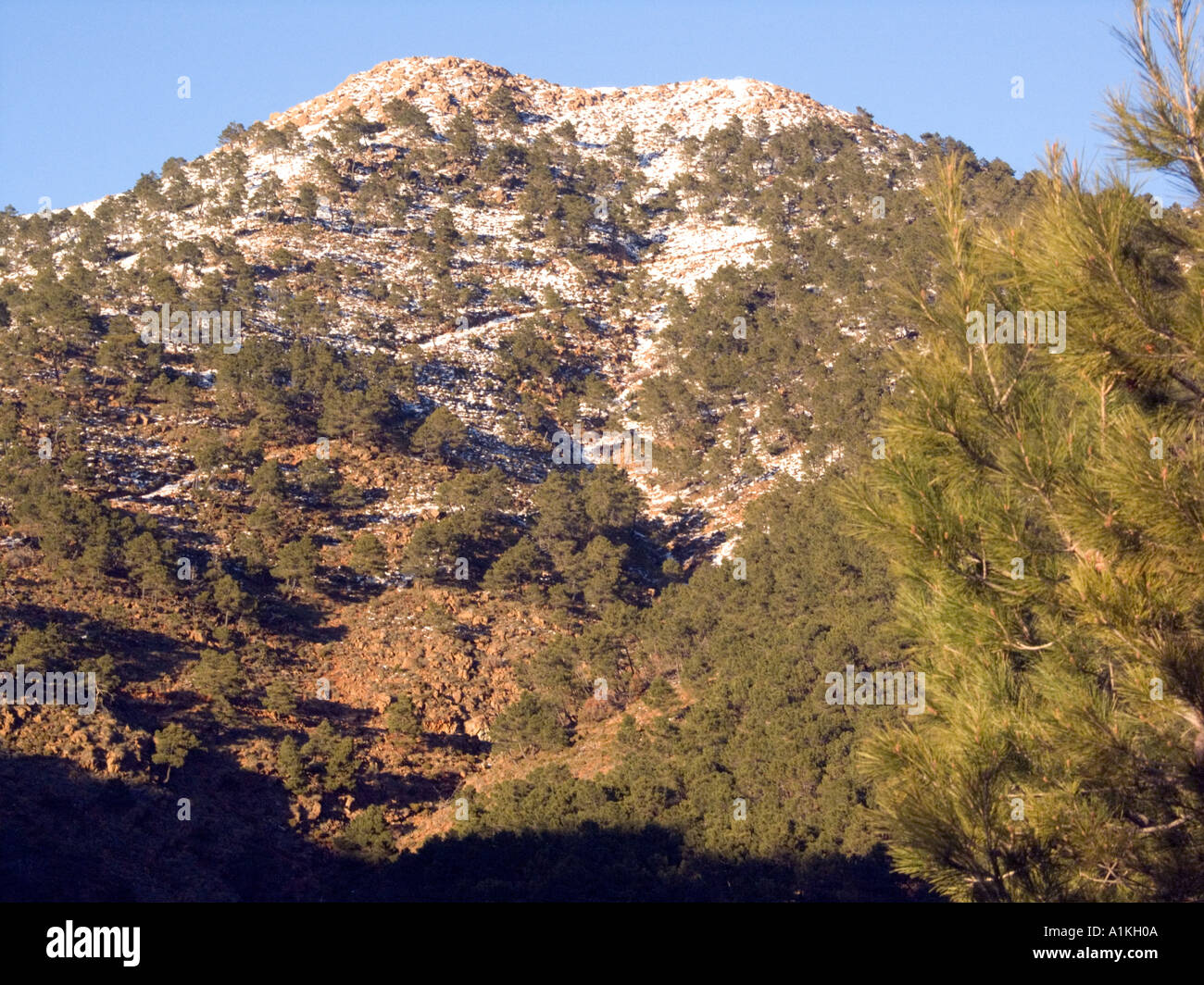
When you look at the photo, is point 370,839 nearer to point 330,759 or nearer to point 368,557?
point 330,759

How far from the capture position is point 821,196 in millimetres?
56844

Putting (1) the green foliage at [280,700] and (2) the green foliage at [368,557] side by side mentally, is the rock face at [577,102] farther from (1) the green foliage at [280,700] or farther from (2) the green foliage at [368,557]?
(1) the green foliage at [280,700]

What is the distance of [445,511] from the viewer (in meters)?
35.3

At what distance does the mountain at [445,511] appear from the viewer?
22.6 m

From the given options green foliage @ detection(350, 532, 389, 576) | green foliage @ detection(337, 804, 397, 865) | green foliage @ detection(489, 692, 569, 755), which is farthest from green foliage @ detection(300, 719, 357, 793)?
green foliage @ detection(350, 532, 389, 576)

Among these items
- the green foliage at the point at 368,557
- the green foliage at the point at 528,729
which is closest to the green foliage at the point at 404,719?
the green foliage at the point at 528,729

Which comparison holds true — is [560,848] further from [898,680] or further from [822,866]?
[898,680]

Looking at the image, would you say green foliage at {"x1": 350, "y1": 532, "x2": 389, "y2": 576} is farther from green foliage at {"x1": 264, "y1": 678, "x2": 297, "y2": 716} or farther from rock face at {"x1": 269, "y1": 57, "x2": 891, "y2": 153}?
rock face at {"x1": 269, "y1": 57, "x2": 891, "y2": 153}

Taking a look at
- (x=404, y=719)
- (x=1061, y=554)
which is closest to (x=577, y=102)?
(x=404, y=719)

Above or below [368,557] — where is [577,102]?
above

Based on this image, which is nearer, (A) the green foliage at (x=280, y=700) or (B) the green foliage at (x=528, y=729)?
(B) the green foliage at (x=528, y=729)

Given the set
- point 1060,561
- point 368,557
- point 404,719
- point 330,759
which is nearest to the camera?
point 1060,561

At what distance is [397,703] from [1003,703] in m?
23.0
